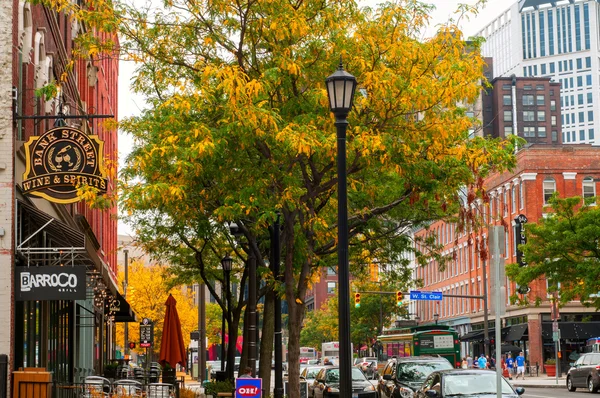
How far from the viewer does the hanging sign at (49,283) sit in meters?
17.0

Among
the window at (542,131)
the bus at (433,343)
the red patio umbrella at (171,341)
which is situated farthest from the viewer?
the window at (542,131)

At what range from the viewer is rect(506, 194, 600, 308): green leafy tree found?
48344mm

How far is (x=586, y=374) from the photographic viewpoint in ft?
134

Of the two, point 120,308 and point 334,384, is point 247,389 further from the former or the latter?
point 120,308

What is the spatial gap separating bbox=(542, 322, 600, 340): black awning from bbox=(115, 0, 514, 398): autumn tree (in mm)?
52875

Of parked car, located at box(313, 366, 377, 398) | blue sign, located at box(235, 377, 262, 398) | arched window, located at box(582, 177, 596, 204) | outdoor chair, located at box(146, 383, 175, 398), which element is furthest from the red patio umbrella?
arched window, located at box(582, 177, 596, 204)

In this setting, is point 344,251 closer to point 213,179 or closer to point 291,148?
point 291,148

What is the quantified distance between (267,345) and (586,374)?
1838 centimetres


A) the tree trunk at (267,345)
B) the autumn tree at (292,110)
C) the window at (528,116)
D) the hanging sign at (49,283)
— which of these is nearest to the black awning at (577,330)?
the tree trunk at (267,345)

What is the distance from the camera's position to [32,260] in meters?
18.4

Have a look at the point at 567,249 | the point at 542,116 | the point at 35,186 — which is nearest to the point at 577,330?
the point at 567,249

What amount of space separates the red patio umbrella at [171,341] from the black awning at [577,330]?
48171 mm

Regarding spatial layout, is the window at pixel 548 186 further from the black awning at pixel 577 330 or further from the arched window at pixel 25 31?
the arched window at pixel 25 31

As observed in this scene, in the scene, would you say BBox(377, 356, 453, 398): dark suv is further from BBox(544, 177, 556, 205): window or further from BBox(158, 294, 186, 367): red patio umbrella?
BBox(544, 177, 556, 205): window
